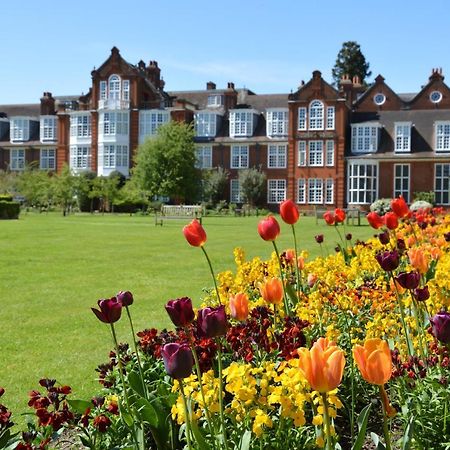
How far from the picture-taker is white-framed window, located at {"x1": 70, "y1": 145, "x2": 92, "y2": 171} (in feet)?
187

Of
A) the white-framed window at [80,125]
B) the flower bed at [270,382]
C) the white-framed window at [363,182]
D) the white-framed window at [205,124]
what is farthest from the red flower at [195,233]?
the white-framed window at [80,125]

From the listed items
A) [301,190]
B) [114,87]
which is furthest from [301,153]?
[114,87]

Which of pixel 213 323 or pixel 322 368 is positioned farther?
pixel 213 323

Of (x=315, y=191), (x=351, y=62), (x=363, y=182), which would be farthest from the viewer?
(x=351, y=62)

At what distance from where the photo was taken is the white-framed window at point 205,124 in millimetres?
54906

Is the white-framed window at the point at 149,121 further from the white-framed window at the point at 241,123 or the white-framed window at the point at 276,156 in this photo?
the white-framed window at the point at 276,156

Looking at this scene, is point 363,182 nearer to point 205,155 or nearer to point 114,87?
point 205,155

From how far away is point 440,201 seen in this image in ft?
159

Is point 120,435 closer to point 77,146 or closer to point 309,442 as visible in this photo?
point 309,442

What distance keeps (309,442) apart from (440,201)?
47897mm

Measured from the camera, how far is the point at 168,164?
4678 cm

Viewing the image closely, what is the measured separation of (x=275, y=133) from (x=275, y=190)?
4466 mm

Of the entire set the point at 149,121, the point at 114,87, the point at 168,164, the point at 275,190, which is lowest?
the point at 275,190

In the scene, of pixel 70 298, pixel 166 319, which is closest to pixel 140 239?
pixel 70 298
